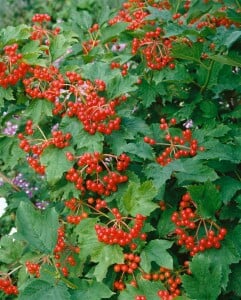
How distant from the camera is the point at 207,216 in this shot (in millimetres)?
2162

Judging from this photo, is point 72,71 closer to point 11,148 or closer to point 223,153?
point 11,148

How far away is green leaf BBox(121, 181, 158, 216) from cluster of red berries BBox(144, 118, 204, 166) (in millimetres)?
181

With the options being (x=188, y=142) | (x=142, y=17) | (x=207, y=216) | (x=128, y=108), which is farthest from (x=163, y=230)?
(x=142, y=17)

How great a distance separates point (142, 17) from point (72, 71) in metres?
0.53

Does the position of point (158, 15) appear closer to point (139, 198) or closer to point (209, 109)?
point (209, 109)

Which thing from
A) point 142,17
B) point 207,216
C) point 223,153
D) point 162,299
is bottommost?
point 162,299

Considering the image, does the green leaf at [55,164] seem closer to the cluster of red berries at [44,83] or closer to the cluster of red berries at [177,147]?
the cluster of red berries at [44,83]

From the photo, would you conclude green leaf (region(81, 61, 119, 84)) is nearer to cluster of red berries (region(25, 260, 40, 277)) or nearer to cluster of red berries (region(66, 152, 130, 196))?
cluster of red berries (region(66, 152, 130, 196))

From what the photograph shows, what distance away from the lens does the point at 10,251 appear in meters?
2.89

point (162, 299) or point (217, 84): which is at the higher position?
point (217, 84)

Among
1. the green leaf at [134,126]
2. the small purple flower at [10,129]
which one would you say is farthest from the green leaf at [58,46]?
the small purple flower at [10,129]

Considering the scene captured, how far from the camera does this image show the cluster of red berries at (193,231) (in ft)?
7.14

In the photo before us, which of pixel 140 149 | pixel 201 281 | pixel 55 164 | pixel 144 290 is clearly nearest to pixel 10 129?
pixel 55 164

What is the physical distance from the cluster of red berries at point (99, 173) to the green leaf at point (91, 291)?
1.32ft
